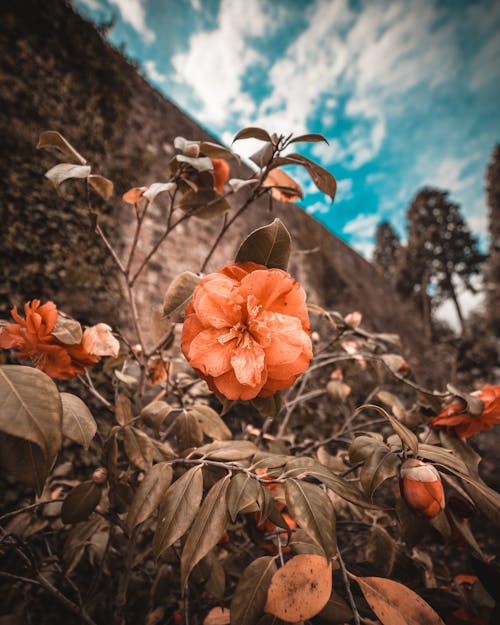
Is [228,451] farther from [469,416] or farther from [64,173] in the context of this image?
[64,173]

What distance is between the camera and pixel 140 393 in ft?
3.07

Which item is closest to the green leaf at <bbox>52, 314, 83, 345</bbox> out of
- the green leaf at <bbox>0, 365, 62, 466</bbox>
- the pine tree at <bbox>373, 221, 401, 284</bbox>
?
the green leaf at <bbox>0, 365, 62, 466</bbox>

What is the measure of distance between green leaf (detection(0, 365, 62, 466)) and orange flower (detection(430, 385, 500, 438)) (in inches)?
29.6

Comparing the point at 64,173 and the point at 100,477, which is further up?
the point at 64,173

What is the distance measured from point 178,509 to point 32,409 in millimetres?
305

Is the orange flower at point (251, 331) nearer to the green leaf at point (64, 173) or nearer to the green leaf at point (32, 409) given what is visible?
the green leaf at point (32, 409)

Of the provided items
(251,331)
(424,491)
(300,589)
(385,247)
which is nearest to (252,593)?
(300,589)

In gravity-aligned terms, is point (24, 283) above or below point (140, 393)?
above

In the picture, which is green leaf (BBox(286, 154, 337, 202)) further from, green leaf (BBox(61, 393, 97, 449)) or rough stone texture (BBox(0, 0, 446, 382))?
rough stone texture (BBox(0, 0, 446, 382))

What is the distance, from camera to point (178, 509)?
48cm

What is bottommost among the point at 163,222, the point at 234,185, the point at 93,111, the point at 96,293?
the point at 96,293

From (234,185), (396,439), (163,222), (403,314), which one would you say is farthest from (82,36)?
(403,314)

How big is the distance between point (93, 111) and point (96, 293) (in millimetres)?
1507

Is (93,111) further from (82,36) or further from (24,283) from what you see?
(24,283)
